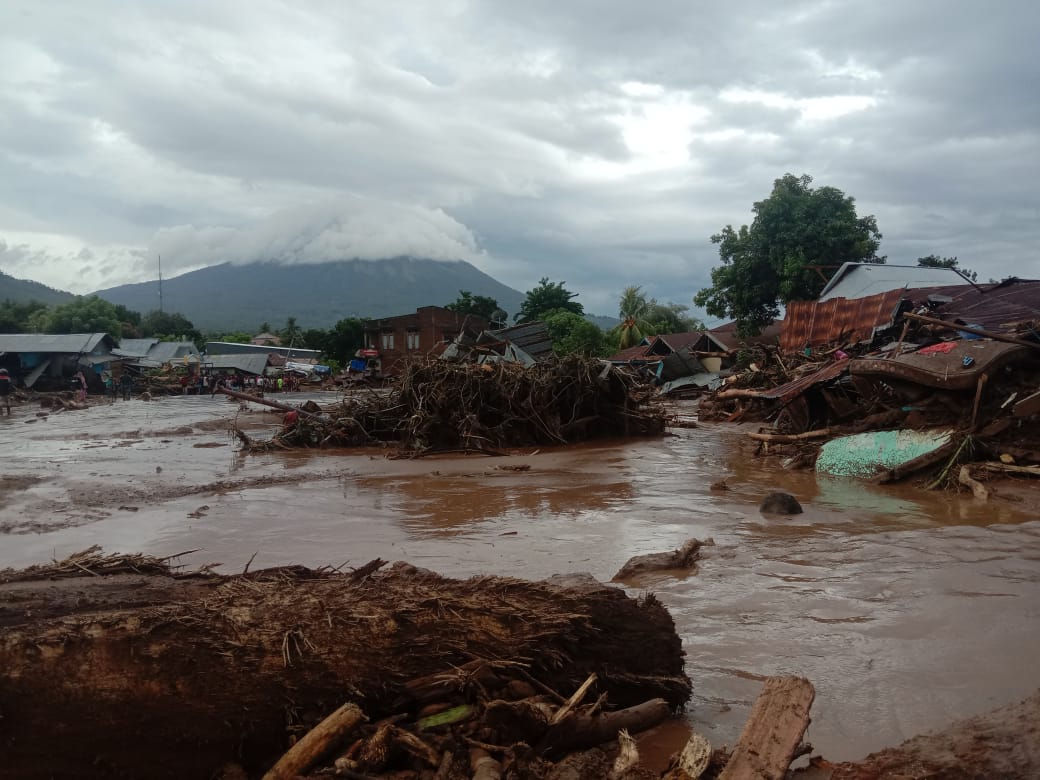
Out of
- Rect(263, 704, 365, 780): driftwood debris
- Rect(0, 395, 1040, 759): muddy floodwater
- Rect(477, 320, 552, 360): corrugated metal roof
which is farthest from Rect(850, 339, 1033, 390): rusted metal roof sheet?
Rect(477, 320, 552, 360): corrugated metal roof

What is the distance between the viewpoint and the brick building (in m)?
51.4

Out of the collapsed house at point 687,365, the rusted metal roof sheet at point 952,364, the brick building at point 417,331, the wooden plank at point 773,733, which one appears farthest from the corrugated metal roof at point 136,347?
the wooden plank at point 773,733

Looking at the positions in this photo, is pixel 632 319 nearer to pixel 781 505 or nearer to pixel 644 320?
pixel 644 320

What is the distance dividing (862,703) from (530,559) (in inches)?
121

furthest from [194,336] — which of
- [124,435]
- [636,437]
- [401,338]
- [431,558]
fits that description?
[431,558]

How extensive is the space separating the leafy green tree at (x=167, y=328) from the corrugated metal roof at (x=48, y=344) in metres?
30.0

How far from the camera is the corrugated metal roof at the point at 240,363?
47.2 meters

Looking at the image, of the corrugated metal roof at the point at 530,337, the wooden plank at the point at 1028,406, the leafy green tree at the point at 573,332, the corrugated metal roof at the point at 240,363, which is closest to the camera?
the wooden plank at the point at 1028,406

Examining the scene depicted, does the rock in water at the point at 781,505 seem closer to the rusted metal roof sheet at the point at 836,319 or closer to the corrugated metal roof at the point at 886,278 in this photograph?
the rusted metal roof sheet at the point at 836,319

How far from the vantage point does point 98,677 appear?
105 inches

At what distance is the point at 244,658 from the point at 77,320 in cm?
6221

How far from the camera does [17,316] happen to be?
6181 cm

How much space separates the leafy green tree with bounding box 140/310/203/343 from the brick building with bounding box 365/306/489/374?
26.0m

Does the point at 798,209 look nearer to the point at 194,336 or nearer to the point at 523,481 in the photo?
the point at 523,481
